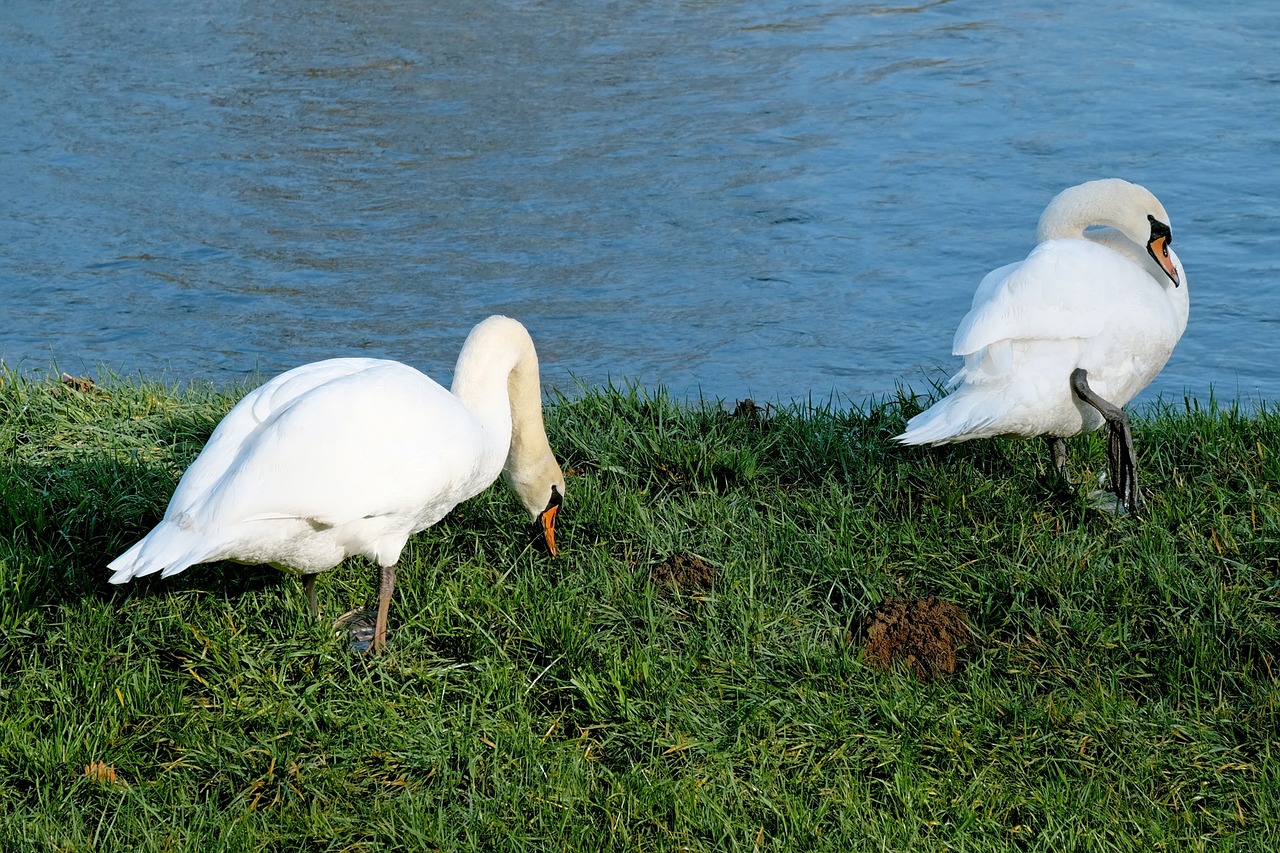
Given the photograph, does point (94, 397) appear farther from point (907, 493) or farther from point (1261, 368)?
point (1261, 368)

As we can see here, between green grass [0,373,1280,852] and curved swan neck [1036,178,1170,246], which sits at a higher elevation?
curved swan neck [1036,178,1170,246]

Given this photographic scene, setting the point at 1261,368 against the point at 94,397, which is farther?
the point at 1261,368

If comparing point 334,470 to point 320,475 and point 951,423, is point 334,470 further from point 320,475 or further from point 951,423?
point 951,423

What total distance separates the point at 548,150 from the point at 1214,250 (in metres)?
4.02

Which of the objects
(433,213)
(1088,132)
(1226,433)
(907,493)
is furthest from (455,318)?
(1088,132)

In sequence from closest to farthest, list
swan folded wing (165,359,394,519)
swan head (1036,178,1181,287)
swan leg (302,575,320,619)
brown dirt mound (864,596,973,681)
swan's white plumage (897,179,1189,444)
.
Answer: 1. swan folded wing (165,359,394,519)
2. brown dirt mound (864,596,973,681)
3. swan leg (302,575,320,619)
4. swan's white plumage (897,179,1189,444)
5. swan head (1036,178,1181,287)

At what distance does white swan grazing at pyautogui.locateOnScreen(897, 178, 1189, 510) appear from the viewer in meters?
4.38

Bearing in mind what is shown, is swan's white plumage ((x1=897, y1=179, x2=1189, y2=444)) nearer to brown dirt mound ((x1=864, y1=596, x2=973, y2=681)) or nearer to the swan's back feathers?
brown dirt mound ((x1=864, y1=596, x2=973, y2=681))

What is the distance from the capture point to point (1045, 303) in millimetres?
4465

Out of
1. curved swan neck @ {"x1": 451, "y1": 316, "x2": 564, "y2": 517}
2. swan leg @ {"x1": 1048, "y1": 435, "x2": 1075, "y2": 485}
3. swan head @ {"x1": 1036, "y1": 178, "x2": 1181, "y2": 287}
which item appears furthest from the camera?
swan head @ {"x1": 1036, "y1": 178, "x2": 1181, "y2": 287}

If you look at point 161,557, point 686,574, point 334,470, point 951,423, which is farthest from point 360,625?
point 951,423

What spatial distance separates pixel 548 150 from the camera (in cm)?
898

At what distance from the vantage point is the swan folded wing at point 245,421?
368cm

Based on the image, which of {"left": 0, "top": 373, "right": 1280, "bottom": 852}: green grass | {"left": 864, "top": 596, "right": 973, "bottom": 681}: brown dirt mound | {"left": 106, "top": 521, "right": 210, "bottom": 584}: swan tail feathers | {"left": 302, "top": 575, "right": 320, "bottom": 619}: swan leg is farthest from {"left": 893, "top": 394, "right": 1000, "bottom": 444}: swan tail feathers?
{"left": 106, "top": 521, "right": 210, "bottom": 584}: swan tail feathers
